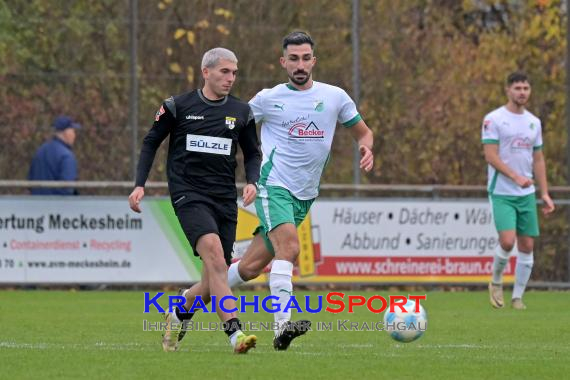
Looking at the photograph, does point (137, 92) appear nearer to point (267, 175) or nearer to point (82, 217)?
point (82, 217)

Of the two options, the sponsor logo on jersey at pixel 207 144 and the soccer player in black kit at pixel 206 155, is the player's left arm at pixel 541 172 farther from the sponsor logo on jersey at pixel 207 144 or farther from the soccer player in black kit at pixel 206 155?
the sponsor logo on jersey at pixel 207 144

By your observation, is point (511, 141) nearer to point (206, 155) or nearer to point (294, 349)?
point (294, 349)

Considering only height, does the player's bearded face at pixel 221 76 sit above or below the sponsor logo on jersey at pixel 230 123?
above

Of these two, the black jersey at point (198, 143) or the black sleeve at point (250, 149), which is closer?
the black jersey at point (198, 143)

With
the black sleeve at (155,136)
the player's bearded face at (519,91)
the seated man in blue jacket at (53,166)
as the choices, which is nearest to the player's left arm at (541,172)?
the player's bearded face at (519,91)

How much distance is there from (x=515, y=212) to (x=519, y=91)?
3.98 ft

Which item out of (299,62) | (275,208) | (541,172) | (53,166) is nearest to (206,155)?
(275,208)

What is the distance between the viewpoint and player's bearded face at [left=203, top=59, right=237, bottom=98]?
31.6 feet

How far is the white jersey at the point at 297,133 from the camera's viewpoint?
10.6 metres

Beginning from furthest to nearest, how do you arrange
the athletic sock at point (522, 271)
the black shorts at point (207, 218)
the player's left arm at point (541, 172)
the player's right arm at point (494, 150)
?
the athletic sock at point (522, 271), the player's left arm at point (541, 172), the player's right arm at point (494, 150), the black shorts at point (207, 218)

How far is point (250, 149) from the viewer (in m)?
9.96

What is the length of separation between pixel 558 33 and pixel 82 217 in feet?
24.3

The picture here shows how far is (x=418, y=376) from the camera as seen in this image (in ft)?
27.6

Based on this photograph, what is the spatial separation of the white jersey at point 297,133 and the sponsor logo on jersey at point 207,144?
1.00m
